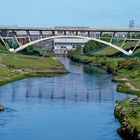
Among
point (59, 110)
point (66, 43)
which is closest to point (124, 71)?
point (59, 110)

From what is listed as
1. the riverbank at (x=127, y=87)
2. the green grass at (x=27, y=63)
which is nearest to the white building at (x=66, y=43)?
the riverbank at (x=127, y=87)

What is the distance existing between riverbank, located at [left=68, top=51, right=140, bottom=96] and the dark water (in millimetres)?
1789

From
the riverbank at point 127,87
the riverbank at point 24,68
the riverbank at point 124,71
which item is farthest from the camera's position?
the riverbank at point 24,68

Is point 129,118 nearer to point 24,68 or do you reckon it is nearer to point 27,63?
point 24,68

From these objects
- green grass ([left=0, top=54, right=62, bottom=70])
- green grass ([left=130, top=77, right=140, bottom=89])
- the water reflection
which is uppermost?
green grass ([left=0, top=54, right=62, bottom=70])

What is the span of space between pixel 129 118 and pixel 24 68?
49.5 meters

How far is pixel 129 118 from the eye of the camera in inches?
1506

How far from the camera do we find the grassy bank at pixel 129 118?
1371 inches

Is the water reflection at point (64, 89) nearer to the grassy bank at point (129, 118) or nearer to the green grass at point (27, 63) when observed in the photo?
the grassy bank at point (129, 118)

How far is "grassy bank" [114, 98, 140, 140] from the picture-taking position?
34.8 meters

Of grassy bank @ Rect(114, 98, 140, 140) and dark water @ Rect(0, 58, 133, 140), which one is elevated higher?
grassy bank @ Rect(114, 98, 140, 140)

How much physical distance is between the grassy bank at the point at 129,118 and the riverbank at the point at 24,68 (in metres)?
29.3

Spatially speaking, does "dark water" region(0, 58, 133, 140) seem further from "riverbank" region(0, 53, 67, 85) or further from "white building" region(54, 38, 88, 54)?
"white building" region(54, 38, 88, 54)

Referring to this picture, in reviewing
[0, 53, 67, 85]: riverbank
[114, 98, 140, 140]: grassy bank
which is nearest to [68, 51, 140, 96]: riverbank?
[0, 53, 67, 85]: riverbank
